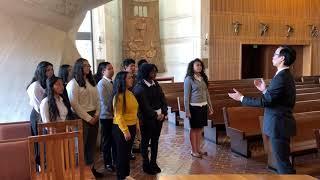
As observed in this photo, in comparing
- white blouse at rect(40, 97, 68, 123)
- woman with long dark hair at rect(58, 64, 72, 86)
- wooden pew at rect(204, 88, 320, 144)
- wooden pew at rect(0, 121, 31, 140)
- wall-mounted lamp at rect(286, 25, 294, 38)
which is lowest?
wooden pew at rect(204, 88, 320, 144)

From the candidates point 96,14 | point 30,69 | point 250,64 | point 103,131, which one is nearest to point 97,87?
point 103,131

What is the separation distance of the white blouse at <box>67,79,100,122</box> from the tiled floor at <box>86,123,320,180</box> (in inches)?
33.7

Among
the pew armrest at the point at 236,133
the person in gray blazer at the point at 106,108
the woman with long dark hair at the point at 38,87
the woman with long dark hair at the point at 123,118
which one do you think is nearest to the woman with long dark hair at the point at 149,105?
the woman with long dark hair at the point at 123,118

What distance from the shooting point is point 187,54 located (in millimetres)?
11945

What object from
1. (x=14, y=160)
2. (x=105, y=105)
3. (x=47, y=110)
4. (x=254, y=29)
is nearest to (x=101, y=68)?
(x=105, y=105)

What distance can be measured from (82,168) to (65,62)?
2.35 meters

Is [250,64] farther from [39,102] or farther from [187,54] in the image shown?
[39,102]

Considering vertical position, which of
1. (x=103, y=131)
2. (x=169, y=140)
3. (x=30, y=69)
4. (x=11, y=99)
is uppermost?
(x=30, y=69)

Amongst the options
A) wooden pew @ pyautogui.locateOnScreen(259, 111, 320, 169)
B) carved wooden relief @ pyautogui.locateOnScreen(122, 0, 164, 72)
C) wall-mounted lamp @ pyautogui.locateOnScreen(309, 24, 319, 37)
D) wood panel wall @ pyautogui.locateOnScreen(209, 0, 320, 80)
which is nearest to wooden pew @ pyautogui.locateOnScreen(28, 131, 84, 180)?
wooden pew @ pyautogui.locateOnScreen(259, 111, 320, 169)

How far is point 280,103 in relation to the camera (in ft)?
10.2

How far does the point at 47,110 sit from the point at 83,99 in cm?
58

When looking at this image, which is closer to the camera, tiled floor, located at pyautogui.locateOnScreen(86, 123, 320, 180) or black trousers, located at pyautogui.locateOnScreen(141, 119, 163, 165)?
black trousers, located at pyautogui.locateOnScreen(141, 119, 163, 165)

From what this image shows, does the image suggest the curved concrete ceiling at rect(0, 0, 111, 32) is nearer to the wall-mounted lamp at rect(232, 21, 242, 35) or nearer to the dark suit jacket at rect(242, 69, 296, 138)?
the dark suit jacket at rect(242, 69, 296, 138)

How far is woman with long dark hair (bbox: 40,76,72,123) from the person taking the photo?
3.39 meters
